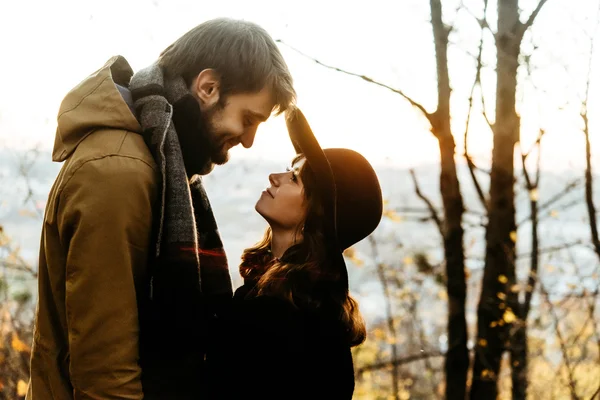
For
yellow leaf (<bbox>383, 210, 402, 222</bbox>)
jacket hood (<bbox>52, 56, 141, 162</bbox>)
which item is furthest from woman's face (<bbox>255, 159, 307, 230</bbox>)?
yellow leaf (<bbox>383, 210, 402, 222</bbox>)

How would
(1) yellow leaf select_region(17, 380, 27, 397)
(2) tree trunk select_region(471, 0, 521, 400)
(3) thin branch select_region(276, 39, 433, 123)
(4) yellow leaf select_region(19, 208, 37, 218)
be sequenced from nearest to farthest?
1. (3) thin branch select_region(276, 39, 433, 123)
2. (2) tree trunk select_region(471, 0, 521, 400)
3. (1) yellow leaf select_region(17, 380, 27, 397)
4. (4) yellow leaf select_region(19, 208, 37, 218)

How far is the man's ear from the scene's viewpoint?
188 cm

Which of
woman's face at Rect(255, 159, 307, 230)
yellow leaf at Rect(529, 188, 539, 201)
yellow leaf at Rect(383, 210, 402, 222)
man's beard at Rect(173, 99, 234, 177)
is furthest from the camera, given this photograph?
yellow leaf at Rect(383, 210, 402, 222)

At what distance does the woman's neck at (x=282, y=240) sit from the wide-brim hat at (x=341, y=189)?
0.51 ft

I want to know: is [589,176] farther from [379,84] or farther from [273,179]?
[273,179]

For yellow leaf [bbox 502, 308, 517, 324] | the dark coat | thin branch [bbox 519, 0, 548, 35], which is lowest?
the dark coat

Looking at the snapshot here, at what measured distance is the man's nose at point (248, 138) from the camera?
6.55 feet

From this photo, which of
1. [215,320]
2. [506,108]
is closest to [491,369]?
[506,108]

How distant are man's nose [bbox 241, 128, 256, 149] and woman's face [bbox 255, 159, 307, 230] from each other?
236 mm

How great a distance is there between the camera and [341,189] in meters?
2.09

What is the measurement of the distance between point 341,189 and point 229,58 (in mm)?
564

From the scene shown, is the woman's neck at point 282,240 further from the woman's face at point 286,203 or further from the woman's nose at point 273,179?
the woman's nose at point 273,179

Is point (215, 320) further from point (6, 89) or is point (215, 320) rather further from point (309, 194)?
point (6, 89)

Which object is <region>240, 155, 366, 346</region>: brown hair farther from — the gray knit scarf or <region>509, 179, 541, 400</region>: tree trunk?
<region>509, 179, 541, 400</region>: tree trunk
